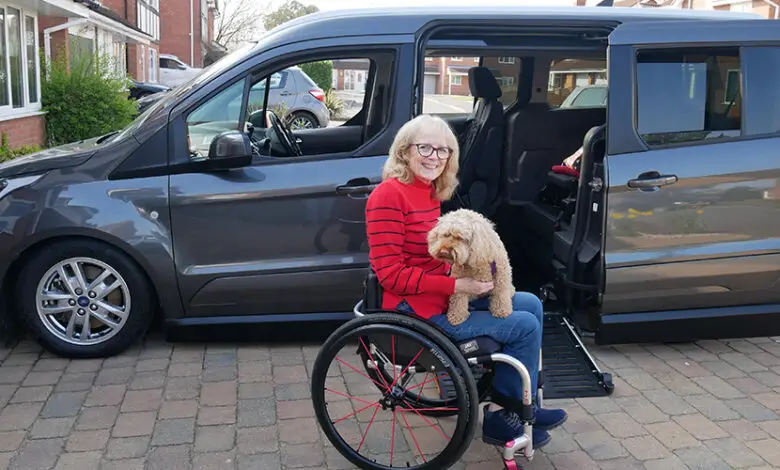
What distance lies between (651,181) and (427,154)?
1.68 m

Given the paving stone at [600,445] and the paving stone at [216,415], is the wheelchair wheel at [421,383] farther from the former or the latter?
the paving stone at [216,415]

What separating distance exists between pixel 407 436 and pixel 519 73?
3.52 meters

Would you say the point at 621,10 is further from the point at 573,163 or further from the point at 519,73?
the point at 519,73

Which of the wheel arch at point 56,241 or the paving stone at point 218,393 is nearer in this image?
the paving stone at point 218,393

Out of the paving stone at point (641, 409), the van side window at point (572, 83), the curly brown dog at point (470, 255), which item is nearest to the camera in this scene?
the curly brown dog at point (470, 255)

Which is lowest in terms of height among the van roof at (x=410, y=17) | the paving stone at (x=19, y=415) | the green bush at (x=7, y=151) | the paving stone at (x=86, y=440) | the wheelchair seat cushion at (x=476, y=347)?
the paving stone at (x=86, y=440)

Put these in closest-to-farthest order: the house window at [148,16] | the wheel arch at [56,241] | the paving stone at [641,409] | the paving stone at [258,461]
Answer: the paving stone at [258,461], the paving stone at [641,409], the wheel arch at [56,241], the house window at [148,16]

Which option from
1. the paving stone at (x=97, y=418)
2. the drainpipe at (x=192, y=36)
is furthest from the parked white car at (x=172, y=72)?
the paving stone at (x=97, y=418)

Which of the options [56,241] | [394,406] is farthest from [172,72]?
[394,406]

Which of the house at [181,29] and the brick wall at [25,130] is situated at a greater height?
the house at [181,29]

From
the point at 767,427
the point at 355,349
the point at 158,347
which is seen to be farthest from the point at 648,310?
the point at 158,347

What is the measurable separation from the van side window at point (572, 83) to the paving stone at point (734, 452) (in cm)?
302

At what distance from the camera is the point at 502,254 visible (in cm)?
296

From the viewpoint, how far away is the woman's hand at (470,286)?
2.92 m
